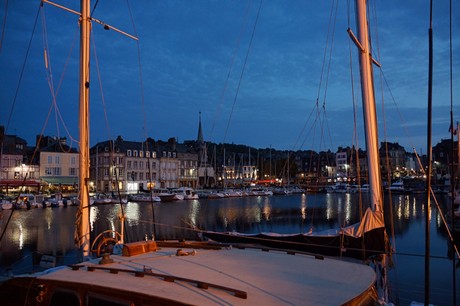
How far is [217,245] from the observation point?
9.73m

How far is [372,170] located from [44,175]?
315 feet

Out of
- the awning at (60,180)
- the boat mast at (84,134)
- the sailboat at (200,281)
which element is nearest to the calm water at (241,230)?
the boat mast at (84,134)

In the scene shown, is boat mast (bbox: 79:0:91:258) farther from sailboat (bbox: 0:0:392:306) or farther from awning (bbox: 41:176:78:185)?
awning (bbox: 41:176:78:185)

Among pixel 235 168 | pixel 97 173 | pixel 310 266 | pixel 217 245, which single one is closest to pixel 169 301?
pixel 310 266

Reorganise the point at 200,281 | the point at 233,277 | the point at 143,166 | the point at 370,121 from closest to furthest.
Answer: the point at 200,281 < the point at 233,277 < the point at 370,121 < the point at 143,166

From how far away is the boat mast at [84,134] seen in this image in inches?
431

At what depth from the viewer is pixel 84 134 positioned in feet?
36.4

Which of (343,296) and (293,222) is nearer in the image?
(343,296)

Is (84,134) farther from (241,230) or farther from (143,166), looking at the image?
(143,166)

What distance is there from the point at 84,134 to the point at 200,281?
716cm

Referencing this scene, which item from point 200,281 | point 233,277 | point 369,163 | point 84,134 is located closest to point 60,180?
point 84,134

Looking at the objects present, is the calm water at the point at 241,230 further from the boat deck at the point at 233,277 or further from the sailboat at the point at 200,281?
the boat deck at the point at 233,277

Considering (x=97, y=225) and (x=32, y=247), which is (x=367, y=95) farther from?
(x=97, y=225)

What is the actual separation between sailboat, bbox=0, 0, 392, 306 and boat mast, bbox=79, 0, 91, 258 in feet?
10.4
